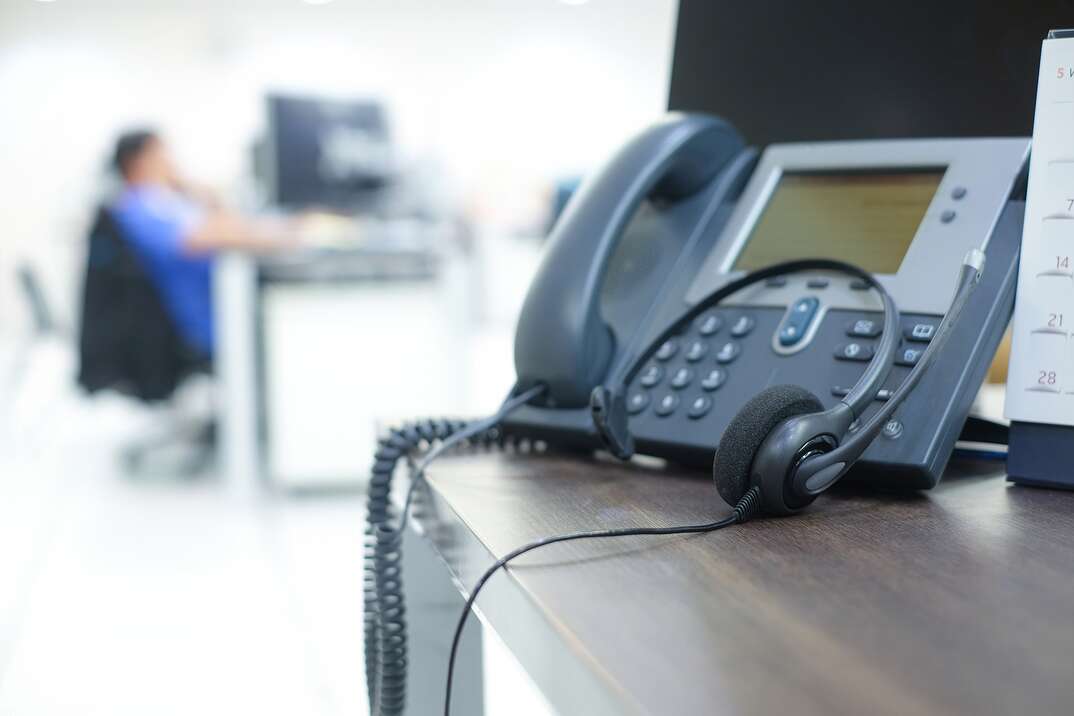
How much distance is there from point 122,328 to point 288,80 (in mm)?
5727

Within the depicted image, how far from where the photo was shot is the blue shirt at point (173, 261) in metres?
3.06

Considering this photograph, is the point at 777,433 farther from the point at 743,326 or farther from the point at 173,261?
the point at 173,261

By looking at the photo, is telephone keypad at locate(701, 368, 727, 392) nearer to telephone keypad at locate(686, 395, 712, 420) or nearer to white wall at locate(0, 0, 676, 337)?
telephone keypad at locate(686, 395, 712, 420)

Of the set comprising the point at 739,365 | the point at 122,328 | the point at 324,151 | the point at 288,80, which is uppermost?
A: the point at 288,80

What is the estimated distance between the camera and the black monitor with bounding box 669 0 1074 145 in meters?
0.51

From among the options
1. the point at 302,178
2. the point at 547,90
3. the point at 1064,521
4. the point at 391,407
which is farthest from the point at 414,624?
the point at 547,90

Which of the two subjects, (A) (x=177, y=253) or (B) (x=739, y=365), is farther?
(A) (x=177, y=253)

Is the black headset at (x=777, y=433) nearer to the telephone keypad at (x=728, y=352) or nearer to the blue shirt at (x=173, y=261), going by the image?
the telephone keypad at (x=728, y=352)

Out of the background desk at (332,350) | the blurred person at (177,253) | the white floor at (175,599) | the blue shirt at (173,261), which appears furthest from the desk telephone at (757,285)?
the blue shirt at (173,261)

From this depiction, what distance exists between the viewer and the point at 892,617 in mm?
261

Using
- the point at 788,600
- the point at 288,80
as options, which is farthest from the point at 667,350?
the point at 288,80

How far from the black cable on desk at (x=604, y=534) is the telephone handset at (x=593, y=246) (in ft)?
0.54

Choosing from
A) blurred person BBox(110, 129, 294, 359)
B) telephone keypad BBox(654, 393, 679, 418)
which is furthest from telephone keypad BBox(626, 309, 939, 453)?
blurred person BBox(110, 129, 294, 359)

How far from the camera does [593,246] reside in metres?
0.56
